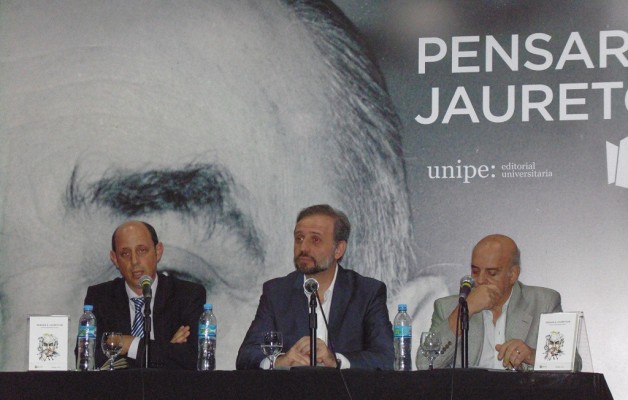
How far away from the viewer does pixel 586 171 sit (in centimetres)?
594

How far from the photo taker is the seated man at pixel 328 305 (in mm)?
5227

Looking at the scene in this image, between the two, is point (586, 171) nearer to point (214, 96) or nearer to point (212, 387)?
point (214, 96)

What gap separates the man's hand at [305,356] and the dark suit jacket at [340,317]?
1.36 feet

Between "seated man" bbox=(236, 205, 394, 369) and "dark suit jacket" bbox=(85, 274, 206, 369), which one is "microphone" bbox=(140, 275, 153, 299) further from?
"dark suit jacket" bbox=(85, 274, 206, 369)

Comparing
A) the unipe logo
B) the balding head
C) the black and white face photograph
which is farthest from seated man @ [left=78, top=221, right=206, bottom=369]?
the unipe logo

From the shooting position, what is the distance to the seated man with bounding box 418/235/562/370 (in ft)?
17.4

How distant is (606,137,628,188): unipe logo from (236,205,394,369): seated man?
1443mm

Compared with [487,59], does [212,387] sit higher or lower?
lower

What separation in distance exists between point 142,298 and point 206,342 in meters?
0.83

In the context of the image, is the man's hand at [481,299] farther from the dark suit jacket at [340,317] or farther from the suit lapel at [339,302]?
the suit lapel at [339,302]

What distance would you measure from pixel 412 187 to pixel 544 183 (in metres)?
0.73

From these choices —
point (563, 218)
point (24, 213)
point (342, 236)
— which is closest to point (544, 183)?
point (563, 218)

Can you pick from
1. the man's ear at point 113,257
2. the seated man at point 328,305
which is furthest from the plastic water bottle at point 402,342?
the man's ear at point 113,257

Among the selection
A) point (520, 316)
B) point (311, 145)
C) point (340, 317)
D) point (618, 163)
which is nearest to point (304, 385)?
point (340, 317)
